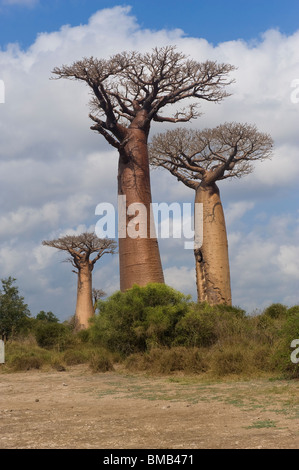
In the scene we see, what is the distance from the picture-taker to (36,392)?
23.8 feet

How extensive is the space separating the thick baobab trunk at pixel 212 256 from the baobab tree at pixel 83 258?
8.76 metres

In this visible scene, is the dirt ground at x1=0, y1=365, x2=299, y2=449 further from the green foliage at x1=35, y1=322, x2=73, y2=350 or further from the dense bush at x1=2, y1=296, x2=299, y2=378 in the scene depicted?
the green foliage at x1=35, y1=322, x2=73, y2=350

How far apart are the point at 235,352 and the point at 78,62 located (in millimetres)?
7578

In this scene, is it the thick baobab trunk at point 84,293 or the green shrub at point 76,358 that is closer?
the green shrub at point 76,358

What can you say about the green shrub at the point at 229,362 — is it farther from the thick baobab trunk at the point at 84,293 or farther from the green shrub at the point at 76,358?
the thick baobab trunk at the point at 84,293

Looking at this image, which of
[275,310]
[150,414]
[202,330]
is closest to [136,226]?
[202,330]

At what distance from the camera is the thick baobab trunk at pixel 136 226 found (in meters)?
12.0

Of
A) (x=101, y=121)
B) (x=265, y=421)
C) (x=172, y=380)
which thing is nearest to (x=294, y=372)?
(x=172, y=380)

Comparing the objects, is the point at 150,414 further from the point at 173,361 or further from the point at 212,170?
the point at 212,170

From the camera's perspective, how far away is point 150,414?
16.8 feet

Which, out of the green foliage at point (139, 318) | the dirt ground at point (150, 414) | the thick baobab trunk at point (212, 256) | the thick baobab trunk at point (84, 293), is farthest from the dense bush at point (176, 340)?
the thick baobab trunk at point (84, 293)

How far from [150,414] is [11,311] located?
1407cm

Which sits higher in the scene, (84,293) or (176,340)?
(84,293)
